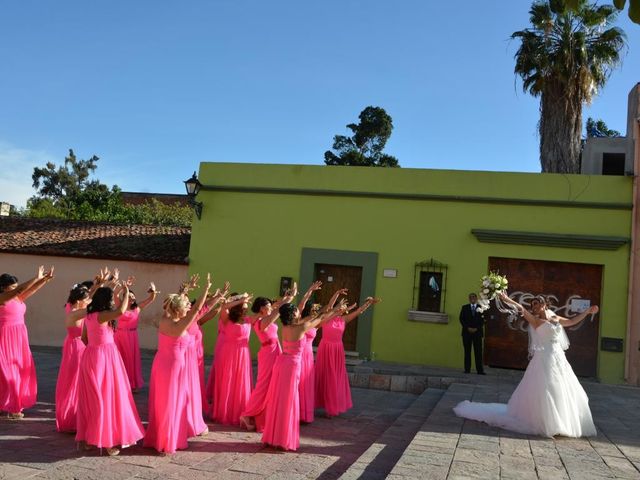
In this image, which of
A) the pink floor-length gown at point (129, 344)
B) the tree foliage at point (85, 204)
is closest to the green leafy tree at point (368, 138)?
the tree foliage at point (85, 204)

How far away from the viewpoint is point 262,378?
784cm

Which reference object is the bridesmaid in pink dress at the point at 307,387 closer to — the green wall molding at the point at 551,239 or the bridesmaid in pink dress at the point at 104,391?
the bridesmaid in pink dress at the point at 104,391

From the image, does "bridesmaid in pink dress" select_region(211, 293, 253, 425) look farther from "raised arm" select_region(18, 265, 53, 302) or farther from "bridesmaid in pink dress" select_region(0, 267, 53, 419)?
"bridesmaid in pink dress" select_region(0, 267, 53, 419)

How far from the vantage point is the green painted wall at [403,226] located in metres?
13.9

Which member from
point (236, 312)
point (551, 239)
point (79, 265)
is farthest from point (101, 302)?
point (79, 265)

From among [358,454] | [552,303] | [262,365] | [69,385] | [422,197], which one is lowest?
[358,454]

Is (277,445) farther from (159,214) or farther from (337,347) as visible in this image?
(159,214)

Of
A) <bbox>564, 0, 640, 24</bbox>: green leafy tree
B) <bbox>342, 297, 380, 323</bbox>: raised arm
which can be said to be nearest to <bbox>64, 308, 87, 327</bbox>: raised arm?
<bbox>342, 297, 380, 323</bbox>: raised arm

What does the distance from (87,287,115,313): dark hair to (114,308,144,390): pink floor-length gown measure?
12.3 feet

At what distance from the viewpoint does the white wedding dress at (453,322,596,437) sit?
7.50 meters

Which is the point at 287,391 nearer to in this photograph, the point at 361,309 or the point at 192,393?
Result: the point at 192,393

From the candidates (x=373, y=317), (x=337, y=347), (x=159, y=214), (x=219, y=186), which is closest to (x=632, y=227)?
(x=373, y=317)

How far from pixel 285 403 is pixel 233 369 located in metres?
1.74

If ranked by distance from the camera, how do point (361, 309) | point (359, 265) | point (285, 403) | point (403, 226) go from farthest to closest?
point (359, 265) < point (403, 226) < point (361, 309) < point (285, 403)
